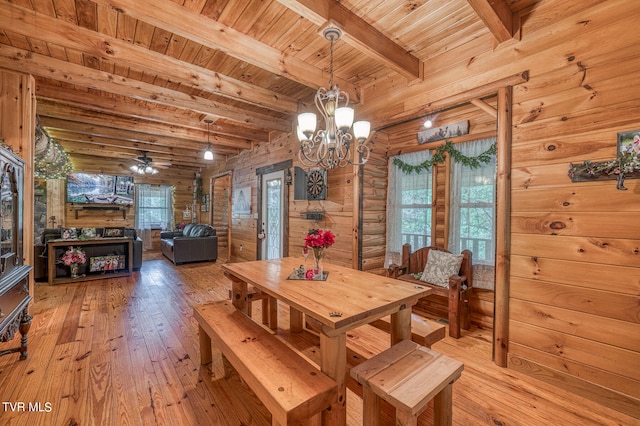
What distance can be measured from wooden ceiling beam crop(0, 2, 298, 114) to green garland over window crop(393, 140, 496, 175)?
90.3 inches

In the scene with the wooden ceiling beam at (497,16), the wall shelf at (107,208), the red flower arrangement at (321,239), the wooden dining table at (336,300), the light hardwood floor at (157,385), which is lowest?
the light hardwood floor at (157,385)

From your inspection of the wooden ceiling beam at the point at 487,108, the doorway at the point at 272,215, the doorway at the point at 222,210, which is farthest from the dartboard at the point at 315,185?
the doorway at the point at 222,210

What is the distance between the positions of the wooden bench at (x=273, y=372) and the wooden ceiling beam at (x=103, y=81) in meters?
2.99

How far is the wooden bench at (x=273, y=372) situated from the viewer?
1.20m

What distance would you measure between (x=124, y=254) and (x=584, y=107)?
22.2 feet

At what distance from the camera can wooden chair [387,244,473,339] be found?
9.08 feet

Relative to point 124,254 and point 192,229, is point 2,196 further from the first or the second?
point 192,229

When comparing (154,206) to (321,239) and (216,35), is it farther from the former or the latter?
(321,239)

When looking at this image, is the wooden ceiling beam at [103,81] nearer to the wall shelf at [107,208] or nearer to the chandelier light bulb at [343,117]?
the chandelier light bulb at [343,117]

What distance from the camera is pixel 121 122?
184 inches

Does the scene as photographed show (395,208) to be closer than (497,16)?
No

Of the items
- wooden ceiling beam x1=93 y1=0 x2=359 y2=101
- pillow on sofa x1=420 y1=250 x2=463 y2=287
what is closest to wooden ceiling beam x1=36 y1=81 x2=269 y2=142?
wooden ceiling beam x1=93 y1=0 x2=359 y2=101

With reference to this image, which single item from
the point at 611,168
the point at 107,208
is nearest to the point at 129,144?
the point at 107,208

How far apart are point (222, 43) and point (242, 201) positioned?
4413mm
